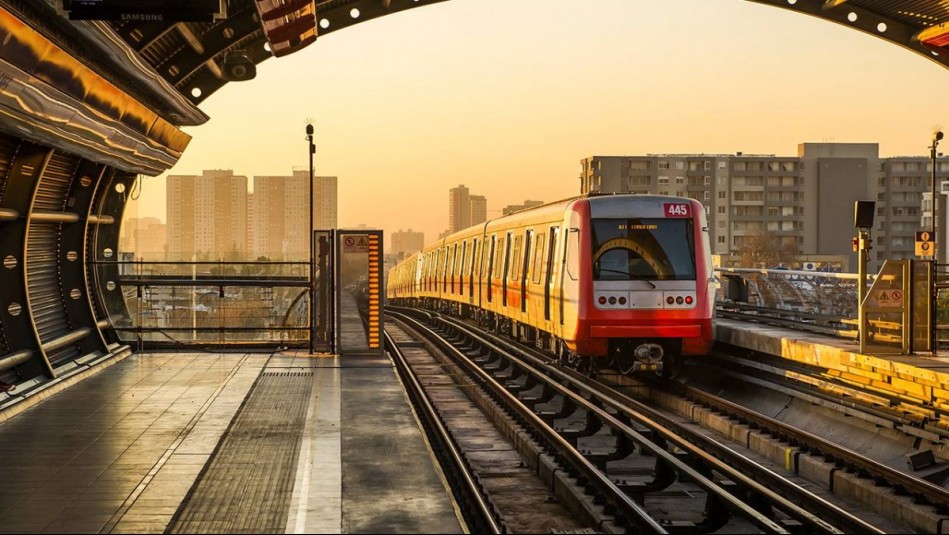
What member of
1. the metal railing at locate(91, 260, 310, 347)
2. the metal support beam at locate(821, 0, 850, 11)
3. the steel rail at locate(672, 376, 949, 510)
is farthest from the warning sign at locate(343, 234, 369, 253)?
the metal support beam at locate(821, 0, 850, 11)

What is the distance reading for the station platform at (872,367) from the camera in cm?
1241

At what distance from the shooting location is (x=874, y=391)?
14.0 meters

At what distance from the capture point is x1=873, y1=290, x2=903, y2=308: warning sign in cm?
1493

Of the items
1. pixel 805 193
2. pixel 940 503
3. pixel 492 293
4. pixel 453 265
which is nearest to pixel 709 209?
pixel 805 193

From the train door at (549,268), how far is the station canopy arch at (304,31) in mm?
4323

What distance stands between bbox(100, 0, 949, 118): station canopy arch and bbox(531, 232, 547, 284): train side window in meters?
4.98

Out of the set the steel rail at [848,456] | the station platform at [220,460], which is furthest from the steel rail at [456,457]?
the steel rail at [848,456]

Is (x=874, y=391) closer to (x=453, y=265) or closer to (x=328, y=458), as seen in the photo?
(x=328, y=458)

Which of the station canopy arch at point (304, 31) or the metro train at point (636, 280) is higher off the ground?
the station canopy arch at point (304, 31)

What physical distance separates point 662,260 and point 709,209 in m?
116

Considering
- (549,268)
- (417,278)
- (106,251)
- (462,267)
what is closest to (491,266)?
(462,267)

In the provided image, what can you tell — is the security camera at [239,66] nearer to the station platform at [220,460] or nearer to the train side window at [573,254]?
the station platform at [220,460]

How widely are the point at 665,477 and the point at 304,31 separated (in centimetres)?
802

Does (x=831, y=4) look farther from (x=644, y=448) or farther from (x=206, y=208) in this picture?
(x=206, y=208)
